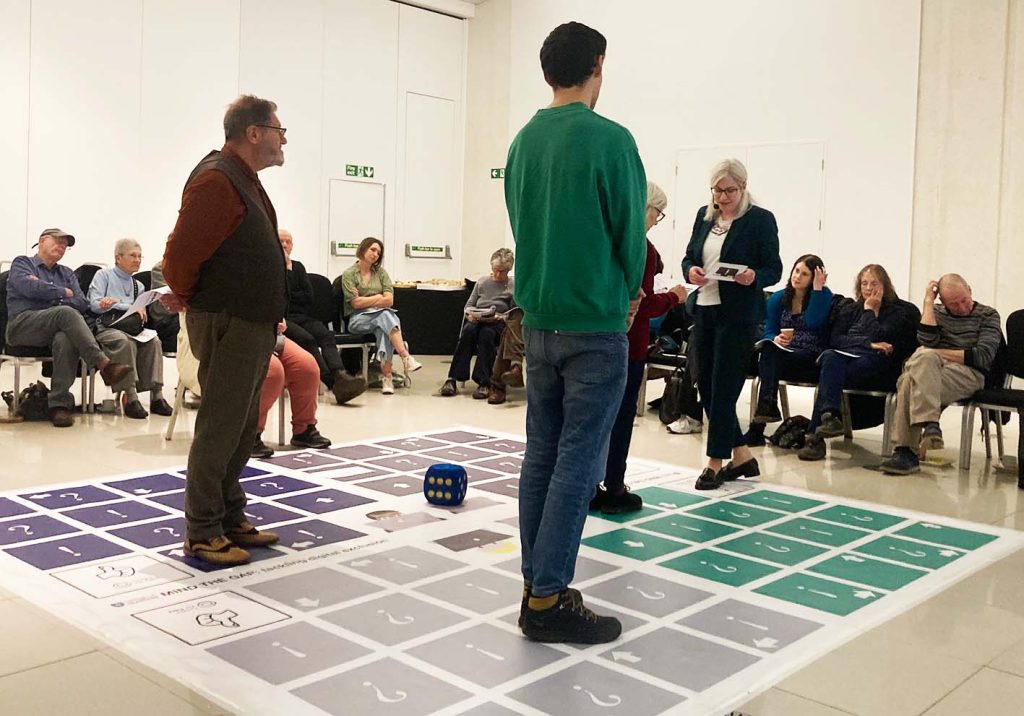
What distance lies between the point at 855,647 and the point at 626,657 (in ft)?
2.31

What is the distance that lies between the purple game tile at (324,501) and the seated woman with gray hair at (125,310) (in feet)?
8.94

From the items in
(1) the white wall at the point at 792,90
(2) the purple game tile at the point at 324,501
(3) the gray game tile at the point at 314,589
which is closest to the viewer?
(3) the gray game tile at the point at 314,589

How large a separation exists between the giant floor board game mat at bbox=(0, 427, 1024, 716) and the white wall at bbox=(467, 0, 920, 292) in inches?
196

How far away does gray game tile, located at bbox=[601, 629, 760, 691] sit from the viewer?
2.66 m

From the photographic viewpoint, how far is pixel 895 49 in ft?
29.6

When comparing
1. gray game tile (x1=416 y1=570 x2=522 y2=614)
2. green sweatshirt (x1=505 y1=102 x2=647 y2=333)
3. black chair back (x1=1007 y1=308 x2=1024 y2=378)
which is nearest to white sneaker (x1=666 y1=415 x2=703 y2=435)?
black chair back (x1=1007 y1=308 x2=1024 y2=378)

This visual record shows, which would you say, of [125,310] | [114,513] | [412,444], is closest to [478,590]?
[114,513]

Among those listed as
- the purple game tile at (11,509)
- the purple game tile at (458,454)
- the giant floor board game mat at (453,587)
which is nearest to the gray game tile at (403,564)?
the giant floor board game mat at (453,587)

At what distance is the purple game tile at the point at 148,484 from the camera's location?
15.2 ft

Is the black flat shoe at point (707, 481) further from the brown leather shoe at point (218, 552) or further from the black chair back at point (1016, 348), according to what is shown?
the brown leather shoe at point (218, 552)

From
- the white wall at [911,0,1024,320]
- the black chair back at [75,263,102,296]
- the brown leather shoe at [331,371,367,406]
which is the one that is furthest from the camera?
the white wall at [911,0,1024,320]

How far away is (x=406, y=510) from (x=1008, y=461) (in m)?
3.85

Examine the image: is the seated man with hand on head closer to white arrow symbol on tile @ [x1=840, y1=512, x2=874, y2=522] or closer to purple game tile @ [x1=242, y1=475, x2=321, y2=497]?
white arrow symbol on tile @ [x1=840, y1=512, x2=874, y2=522]

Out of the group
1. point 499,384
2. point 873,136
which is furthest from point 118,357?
point 873,136
